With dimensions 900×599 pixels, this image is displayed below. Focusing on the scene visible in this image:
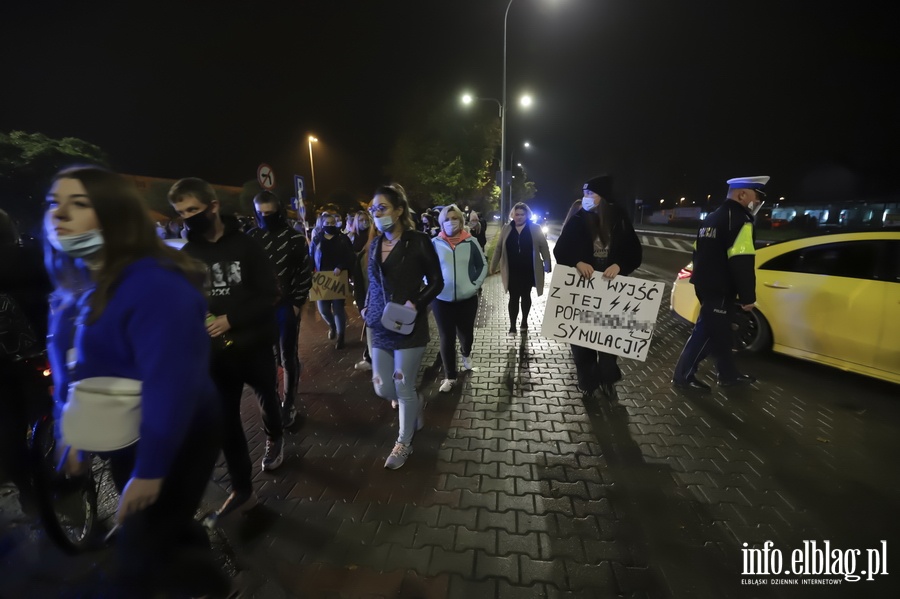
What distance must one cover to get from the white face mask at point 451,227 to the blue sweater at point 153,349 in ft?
10.1

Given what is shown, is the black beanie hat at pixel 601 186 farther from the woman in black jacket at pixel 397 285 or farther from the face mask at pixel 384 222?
the face mask at pixel 384 222

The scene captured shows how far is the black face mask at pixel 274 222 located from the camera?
3855 mm

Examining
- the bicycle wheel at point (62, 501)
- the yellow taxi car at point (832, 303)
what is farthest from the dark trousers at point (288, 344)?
the yellow taxi car at point (832, 303)

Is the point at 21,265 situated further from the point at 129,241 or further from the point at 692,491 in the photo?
the point at 692,491

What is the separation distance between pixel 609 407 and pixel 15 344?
4506 mm

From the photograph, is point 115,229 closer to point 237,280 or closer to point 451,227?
point 237,280

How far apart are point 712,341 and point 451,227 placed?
285cm

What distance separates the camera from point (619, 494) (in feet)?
9.95

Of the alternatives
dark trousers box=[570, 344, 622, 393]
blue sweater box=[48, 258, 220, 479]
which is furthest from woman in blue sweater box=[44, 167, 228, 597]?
dark trousers box=[570, 344, 622, 393]

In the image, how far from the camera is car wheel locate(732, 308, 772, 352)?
17.6ft

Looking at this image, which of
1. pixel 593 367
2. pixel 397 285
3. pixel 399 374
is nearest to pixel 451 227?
pixel 397 285

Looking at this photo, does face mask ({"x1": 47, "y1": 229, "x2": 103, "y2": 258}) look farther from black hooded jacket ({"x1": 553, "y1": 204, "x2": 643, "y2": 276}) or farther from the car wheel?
the car wheel

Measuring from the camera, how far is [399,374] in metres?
3.21

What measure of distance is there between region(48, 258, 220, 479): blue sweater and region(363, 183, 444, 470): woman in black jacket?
169 centimetres
